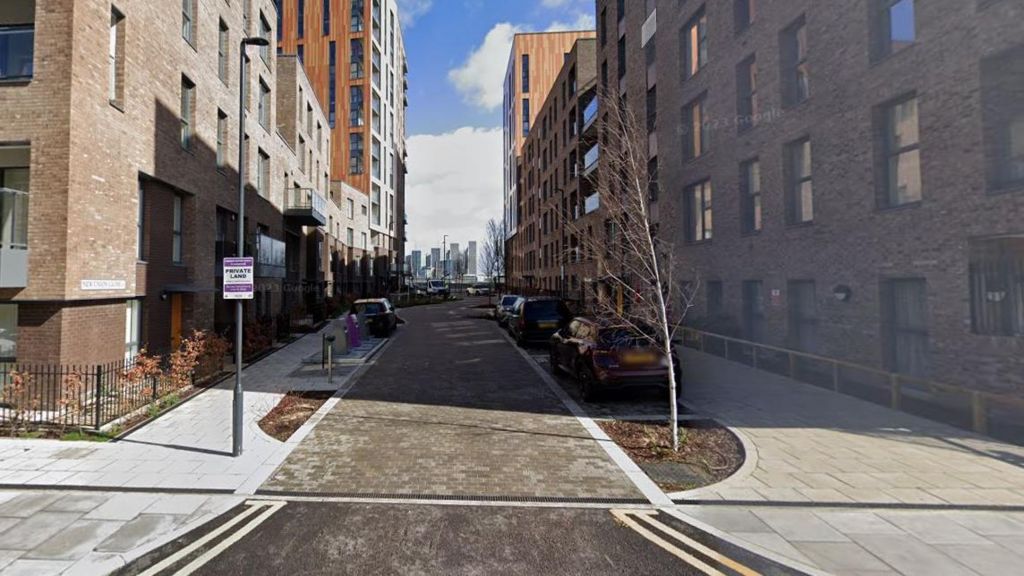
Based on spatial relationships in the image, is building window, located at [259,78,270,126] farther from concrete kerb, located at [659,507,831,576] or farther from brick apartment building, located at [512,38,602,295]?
concrete kerb, located at [659,507,831,576]

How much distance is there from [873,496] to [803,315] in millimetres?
9173

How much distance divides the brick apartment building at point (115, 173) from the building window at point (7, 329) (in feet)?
0.08

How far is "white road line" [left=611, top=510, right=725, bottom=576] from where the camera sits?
4.05 meters

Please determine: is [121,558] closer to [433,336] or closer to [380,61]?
[433,336]

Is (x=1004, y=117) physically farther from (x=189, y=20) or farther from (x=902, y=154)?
(x=189, y=20)

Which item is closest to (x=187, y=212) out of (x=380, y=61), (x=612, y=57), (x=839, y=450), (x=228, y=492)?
(x=228, y=492)

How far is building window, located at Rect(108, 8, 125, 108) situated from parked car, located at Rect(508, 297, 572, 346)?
41.9 ft

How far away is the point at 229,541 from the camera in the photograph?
4.50 m

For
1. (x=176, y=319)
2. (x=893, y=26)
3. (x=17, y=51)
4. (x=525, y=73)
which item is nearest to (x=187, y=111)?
(x=17, y=51)

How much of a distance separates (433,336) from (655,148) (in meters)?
13.4

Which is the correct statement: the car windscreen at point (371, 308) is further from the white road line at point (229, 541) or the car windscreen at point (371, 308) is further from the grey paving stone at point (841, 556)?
the grey paving stone at point (841, 556)

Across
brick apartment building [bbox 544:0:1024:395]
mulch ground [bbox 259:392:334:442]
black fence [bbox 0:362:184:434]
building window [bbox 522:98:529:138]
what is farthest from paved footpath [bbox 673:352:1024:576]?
building window [bbox 522:98:529:138]

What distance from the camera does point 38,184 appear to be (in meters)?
9.20

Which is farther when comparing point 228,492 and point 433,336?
point 433,336
